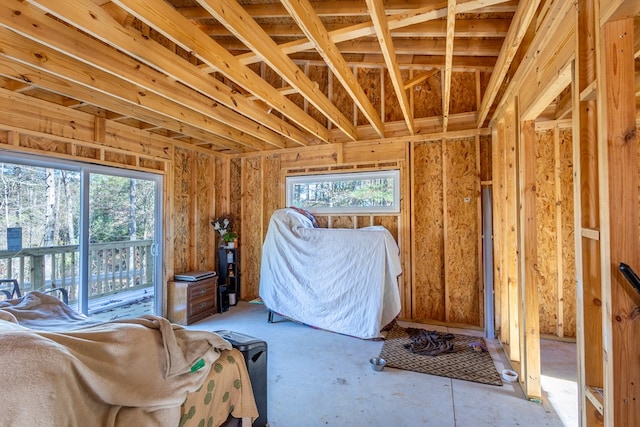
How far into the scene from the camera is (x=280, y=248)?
434 centimetres

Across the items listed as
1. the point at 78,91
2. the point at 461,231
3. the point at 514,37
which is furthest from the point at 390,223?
the point at 78,91

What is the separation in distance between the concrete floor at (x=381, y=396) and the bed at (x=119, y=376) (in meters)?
0.85

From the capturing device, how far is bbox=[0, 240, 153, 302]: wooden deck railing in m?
3.28

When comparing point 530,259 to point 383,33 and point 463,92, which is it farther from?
point 463,92

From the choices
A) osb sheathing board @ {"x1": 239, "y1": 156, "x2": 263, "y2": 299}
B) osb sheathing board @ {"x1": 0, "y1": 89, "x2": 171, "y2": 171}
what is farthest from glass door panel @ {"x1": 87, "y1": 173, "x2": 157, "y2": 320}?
osb sheathing board @ {"x1": 239, "y1": 156, "x2": 263, "y2": 299}

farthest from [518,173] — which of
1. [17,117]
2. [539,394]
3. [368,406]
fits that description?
[17,117]

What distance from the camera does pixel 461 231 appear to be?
4043mm

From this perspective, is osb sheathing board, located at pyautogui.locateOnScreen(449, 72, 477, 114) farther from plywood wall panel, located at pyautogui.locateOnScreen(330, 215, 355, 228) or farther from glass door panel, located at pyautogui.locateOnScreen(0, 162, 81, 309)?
glass door panel, located at pyautogui.locateOnScreen(0, 162, 81, 309)

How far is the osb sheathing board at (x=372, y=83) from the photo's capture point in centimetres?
444

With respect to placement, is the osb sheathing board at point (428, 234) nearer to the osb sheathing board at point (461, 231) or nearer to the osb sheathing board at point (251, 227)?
the osb sheathing board at point (461, 231)

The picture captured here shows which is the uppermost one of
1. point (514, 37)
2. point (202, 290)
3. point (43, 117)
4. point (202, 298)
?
point (514, 37)

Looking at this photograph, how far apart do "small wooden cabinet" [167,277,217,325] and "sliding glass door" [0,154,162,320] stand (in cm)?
24

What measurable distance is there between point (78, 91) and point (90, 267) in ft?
6.89

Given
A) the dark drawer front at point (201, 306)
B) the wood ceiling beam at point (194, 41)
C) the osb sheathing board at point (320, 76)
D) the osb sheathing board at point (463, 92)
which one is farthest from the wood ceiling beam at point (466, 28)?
the dark drawer front at point (201, 306)
